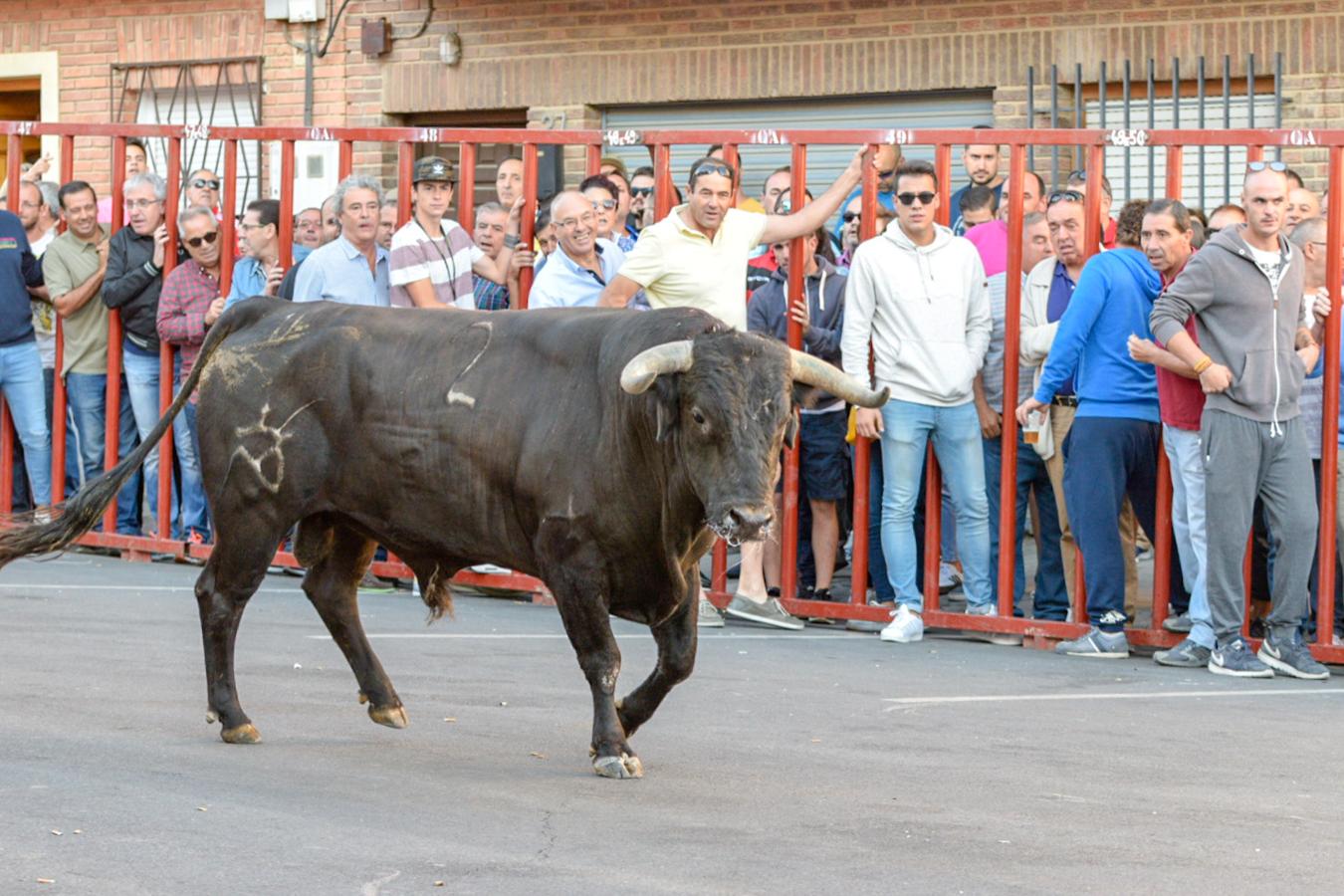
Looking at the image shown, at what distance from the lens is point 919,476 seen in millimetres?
11156

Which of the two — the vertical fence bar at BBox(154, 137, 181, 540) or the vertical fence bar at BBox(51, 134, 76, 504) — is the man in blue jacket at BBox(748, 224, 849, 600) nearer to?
the vertical fence bar at BBox(154, 137, 181, 540)

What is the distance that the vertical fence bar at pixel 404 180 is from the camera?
1227 cm

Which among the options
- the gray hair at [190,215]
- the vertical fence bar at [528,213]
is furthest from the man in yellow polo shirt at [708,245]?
the gray hair at [190,215]

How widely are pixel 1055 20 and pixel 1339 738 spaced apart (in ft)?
27.7

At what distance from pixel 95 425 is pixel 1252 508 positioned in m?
7.05

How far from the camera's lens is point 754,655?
10.4 metres

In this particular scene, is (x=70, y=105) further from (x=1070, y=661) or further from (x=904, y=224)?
(x=1070, y=661)

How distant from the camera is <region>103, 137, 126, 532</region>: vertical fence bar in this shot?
13435 millimetres

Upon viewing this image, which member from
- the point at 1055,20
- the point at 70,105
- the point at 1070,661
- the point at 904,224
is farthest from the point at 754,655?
the point at 70,105

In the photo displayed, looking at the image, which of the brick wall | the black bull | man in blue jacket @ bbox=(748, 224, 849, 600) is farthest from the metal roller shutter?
the black bull

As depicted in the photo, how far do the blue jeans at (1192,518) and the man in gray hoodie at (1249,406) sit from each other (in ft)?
0.76

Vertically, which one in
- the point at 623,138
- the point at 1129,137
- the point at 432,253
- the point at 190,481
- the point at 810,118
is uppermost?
the point at 810,118

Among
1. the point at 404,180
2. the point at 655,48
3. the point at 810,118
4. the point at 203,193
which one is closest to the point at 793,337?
the point at 404,180

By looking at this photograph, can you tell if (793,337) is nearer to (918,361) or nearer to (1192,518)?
(918,361)
